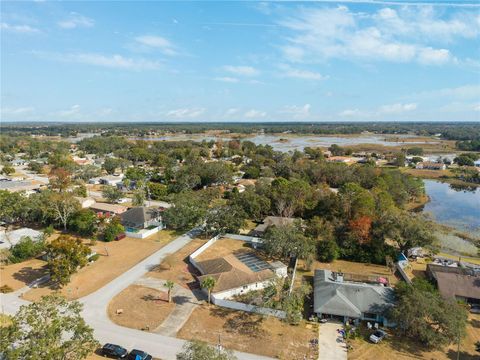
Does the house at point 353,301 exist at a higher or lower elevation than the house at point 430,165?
lower

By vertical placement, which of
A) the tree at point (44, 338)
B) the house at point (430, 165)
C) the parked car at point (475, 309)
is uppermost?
the house at point (430, 165)

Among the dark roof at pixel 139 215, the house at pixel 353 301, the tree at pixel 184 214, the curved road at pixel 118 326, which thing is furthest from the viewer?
the dark roof at pixel 139 215

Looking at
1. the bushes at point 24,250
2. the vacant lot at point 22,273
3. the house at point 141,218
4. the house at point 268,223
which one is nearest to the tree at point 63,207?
the house at point 141,218

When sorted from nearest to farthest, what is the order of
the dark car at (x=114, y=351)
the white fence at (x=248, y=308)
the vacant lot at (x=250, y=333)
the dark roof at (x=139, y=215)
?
the dark car at (x=114, y=351) < the vacant lot at (x=250, y=333) < the white fence at (x=248, y=308) < the dark roof at (x=139, y=215)

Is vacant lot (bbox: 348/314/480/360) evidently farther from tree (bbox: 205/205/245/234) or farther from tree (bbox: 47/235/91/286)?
tree (bbox: 47/235/91/286)

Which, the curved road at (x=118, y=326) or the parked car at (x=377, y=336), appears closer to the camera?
the curved road at (x=118, y=326)

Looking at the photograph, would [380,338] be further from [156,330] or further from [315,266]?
[156,330]

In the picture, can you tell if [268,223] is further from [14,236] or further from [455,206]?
[455,206]

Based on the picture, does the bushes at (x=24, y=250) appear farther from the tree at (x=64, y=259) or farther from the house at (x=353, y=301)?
the house at (x=353, y=301)
